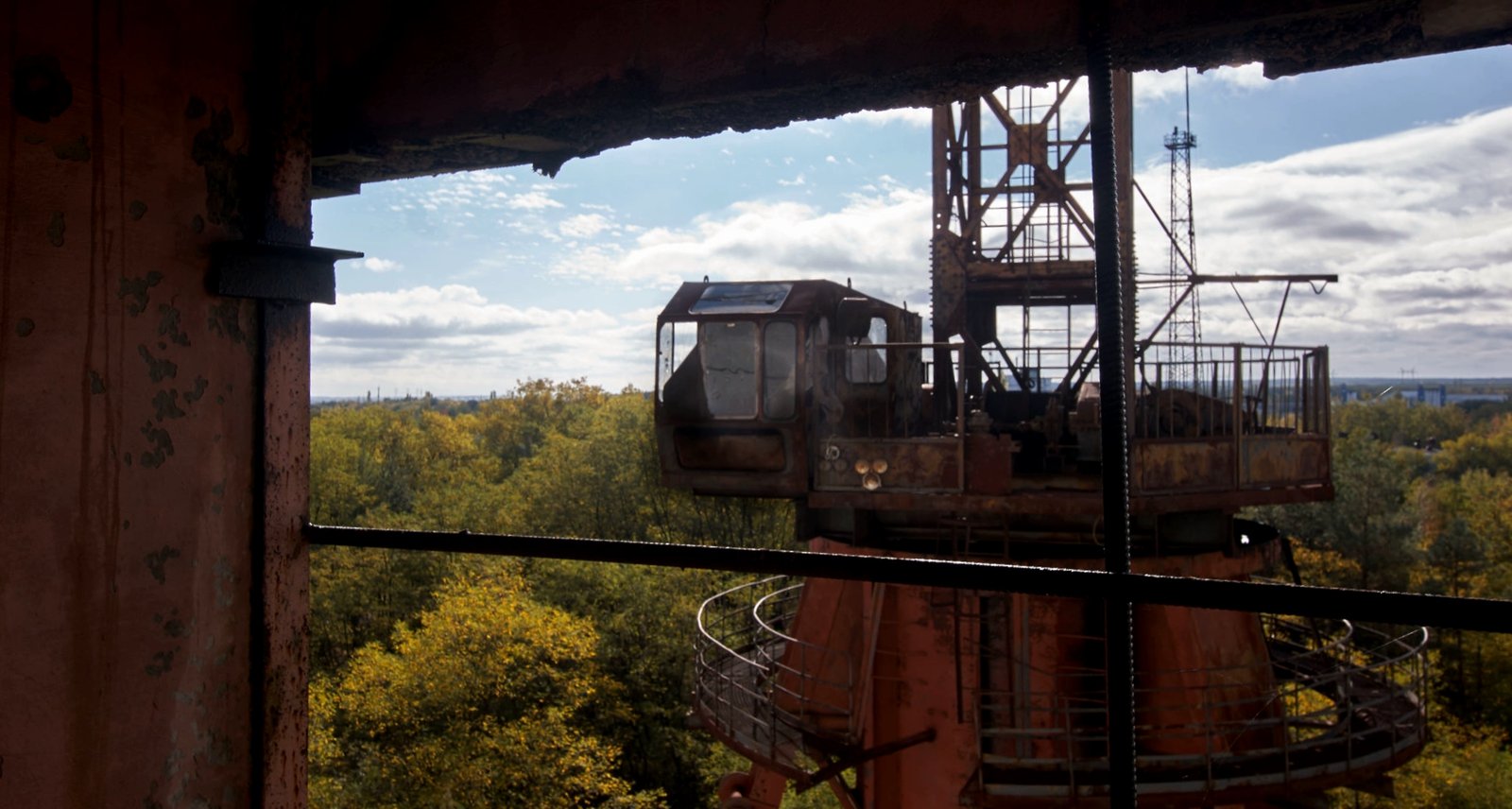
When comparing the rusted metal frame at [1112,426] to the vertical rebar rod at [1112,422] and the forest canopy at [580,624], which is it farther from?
the forest canopy at [580,624]

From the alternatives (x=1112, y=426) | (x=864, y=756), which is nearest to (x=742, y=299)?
(x=864, y=756)

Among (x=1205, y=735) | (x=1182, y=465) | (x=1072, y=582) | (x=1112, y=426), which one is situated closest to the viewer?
(x=1072, y=582)

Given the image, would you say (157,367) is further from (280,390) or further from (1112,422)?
(1112,422)

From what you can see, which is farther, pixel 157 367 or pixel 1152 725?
pixel 1152 725

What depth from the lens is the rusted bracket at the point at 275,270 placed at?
1.90 meters

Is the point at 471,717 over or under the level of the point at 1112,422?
under

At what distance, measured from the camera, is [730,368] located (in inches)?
335

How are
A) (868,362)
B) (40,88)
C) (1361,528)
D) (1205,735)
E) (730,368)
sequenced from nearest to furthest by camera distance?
(40,88)
(1205,735)
(730,368)
(868,362)
(1361,528)

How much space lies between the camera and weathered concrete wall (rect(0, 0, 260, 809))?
5.25 feet

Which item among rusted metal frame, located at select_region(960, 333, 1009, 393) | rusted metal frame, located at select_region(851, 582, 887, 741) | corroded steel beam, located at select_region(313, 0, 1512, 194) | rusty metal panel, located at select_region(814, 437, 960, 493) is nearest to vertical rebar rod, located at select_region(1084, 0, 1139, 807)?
corroded steel beam, located at select_region(313, 0, 1512, 194)

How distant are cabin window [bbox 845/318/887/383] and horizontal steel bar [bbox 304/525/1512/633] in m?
7.33

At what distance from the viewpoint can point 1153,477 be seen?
7121mm

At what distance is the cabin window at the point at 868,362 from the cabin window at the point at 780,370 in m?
0.83

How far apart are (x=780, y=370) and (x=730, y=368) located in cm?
48
